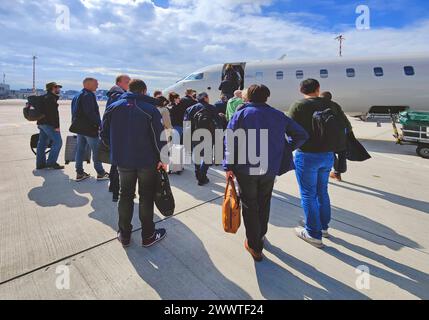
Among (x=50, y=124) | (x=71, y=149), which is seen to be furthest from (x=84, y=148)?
(x=50, y=124)

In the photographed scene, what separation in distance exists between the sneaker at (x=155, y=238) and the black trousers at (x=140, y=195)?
0.05m

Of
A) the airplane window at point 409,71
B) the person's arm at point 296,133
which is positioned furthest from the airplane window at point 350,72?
the person's arm at point 296,133

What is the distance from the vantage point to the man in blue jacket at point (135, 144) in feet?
8.59

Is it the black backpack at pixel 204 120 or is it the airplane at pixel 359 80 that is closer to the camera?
the black backpack at pixel 204 120

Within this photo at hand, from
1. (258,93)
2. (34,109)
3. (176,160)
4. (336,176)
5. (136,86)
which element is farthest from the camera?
(176,160)

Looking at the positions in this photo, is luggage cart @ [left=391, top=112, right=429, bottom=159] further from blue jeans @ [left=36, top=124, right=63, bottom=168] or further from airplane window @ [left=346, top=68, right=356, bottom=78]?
blue jeans @ [left=36, top=124, right=63, bottom=168]

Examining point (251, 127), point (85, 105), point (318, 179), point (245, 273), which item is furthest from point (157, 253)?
point (85, 105)

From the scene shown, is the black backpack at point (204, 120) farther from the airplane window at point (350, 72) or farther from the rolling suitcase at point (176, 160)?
→ the airplane window at point (350, 72)

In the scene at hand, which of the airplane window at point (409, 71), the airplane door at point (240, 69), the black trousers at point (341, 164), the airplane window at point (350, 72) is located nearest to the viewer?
the black trousers at point (341, 164)

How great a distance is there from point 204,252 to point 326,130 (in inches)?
74.2

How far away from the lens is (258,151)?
246 cm

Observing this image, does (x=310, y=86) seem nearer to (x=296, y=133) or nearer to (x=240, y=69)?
(x=296, y=133)
